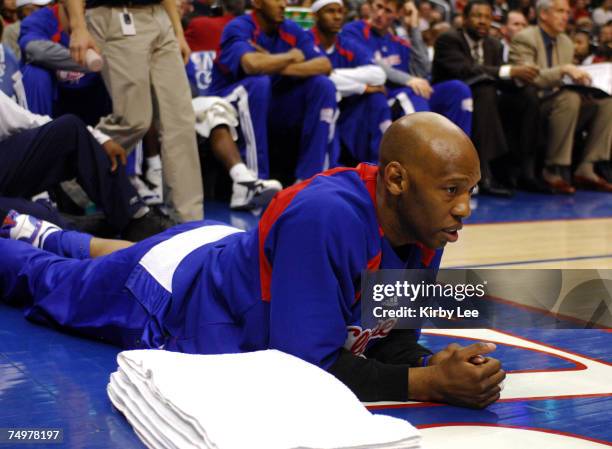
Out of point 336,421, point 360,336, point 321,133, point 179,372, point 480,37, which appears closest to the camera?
point 336,421

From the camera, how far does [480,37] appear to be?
851 cm

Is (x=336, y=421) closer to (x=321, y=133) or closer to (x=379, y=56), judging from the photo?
(x=321, y=133)

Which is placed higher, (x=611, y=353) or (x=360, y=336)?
(x=360, y=336)

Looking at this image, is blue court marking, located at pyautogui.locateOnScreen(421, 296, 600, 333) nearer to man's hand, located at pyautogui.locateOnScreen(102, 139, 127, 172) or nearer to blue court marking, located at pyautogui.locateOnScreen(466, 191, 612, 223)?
man's hand, located at pyautogui.locateOnScreen(102, 139, 127, 172)

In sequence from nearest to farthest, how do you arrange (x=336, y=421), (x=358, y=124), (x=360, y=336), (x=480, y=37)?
1. (x=336, y=421)
2. (x=360, y=336)
3. (x=358, y=124)
4. (x=480, y=37)

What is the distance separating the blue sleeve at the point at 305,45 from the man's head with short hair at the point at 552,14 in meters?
Result: 2.73

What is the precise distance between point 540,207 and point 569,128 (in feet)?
4.92

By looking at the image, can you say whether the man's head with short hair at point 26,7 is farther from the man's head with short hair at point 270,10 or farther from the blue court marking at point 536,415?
the blue court marking at point 536,415

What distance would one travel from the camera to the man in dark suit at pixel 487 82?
27.2 feet

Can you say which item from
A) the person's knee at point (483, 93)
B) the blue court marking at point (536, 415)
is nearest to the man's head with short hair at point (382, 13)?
the person's knee at point (483, 93)

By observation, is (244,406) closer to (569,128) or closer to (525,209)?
(525,209)

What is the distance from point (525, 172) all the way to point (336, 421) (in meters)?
7.04

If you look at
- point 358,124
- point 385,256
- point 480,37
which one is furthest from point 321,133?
point 385,256

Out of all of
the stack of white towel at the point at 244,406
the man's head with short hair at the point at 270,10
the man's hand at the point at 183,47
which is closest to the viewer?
the stack of white towel at the point at 244,406
